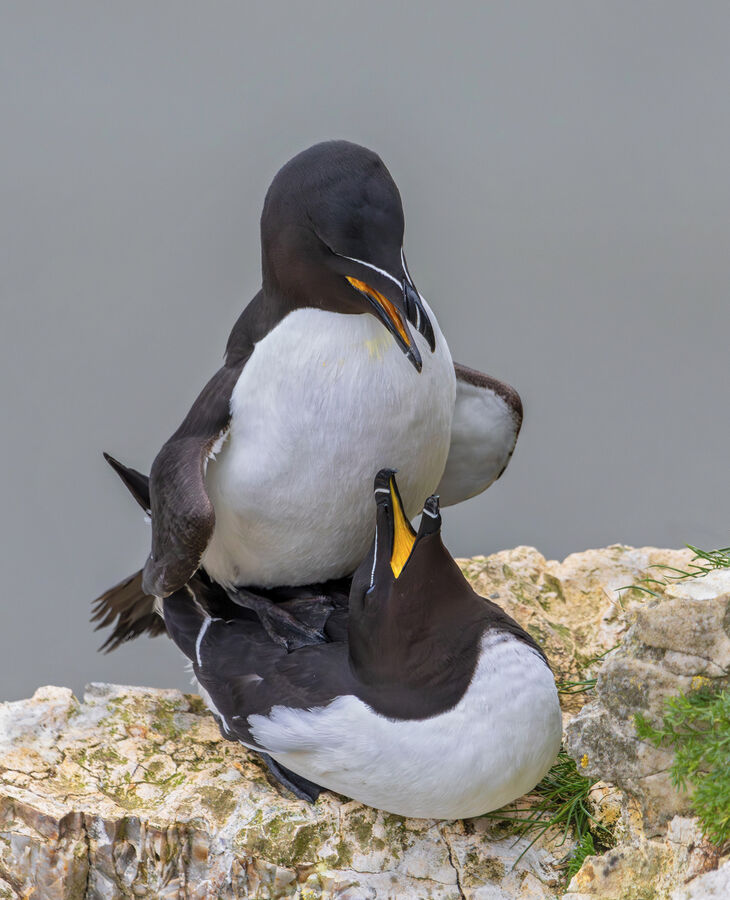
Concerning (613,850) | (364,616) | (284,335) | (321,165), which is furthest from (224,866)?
(321,165)

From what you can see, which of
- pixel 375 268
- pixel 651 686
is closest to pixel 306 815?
pixel 651 686

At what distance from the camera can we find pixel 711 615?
9.25 ft

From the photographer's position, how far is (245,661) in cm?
344

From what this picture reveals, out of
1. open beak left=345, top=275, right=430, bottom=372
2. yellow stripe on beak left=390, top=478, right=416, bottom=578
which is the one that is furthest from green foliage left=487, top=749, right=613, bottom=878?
open beak left=345, top=275, right=430, bottom=372

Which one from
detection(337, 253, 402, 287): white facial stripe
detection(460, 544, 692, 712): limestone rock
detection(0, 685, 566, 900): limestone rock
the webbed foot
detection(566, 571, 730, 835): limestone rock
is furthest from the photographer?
detection(460, 544, 692, 712): limestone rock

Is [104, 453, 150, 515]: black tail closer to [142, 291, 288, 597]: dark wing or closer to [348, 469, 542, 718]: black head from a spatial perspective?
[142, 291, 288, 597]: dark wing

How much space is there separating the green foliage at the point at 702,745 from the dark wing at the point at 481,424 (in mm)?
1308

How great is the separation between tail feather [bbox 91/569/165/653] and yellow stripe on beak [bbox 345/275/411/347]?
5.04 ft

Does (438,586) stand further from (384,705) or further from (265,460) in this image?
(265,460)

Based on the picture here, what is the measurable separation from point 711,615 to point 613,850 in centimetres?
63

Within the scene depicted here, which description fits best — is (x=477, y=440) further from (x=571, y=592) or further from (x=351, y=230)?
(x=351, y=230)

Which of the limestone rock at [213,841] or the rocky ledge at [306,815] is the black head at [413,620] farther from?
the limestone rock at [213,841]

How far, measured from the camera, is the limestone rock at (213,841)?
318 cm

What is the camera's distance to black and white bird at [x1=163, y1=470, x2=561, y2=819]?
2.99m
